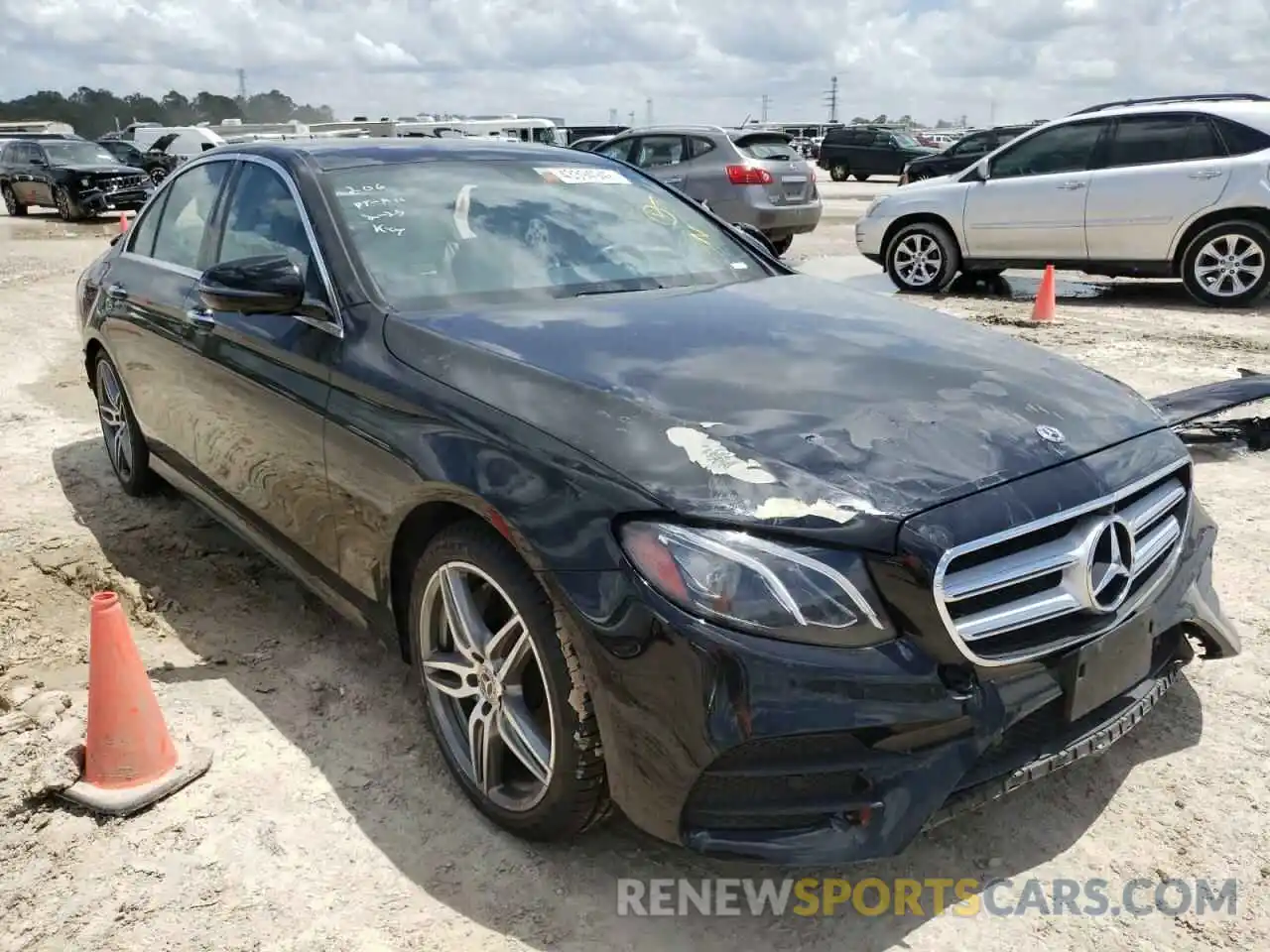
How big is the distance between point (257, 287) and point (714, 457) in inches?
61.8

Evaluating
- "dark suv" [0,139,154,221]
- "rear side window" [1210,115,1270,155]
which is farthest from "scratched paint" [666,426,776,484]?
"dark suv" [0,139,154,221]

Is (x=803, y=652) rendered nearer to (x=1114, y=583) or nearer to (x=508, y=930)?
(x=1114, y=583)

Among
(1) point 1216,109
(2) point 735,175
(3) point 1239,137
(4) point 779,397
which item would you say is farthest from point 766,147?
(4) point 779,397

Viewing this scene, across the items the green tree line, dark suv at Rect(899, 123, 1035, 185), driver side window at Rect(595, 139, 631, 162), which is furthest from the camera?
the green tree line

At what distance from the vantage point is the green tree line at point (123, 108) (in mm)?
77875

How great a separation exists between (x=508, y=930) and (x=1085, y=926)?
1244 mm

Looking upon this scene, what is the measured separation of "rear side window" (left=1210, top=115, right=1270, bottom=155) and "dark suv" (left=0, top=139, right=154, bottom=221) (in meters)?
18.8

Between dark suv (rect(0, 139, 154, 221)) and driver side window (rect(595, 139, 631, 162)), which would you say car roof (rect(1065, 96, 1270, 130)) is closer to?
driver side window (rect(595, 139, 631, 162))

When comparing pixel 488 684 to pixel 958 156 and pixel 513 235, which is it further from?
pixel 958 156

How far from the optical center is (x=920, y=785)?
2.01 m

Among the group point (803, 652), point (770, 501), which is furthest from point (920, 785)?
point (770, 501)

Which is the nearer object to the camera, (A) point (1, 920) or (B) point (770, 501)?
(B) point (770, 501)

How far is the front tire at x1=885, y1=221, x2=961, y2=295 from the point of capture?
1068cm

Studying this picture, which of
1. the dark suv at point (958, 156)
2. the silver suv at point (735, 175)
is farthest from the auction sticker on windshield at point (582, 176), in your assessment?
the dark suv at point (958, 156)
